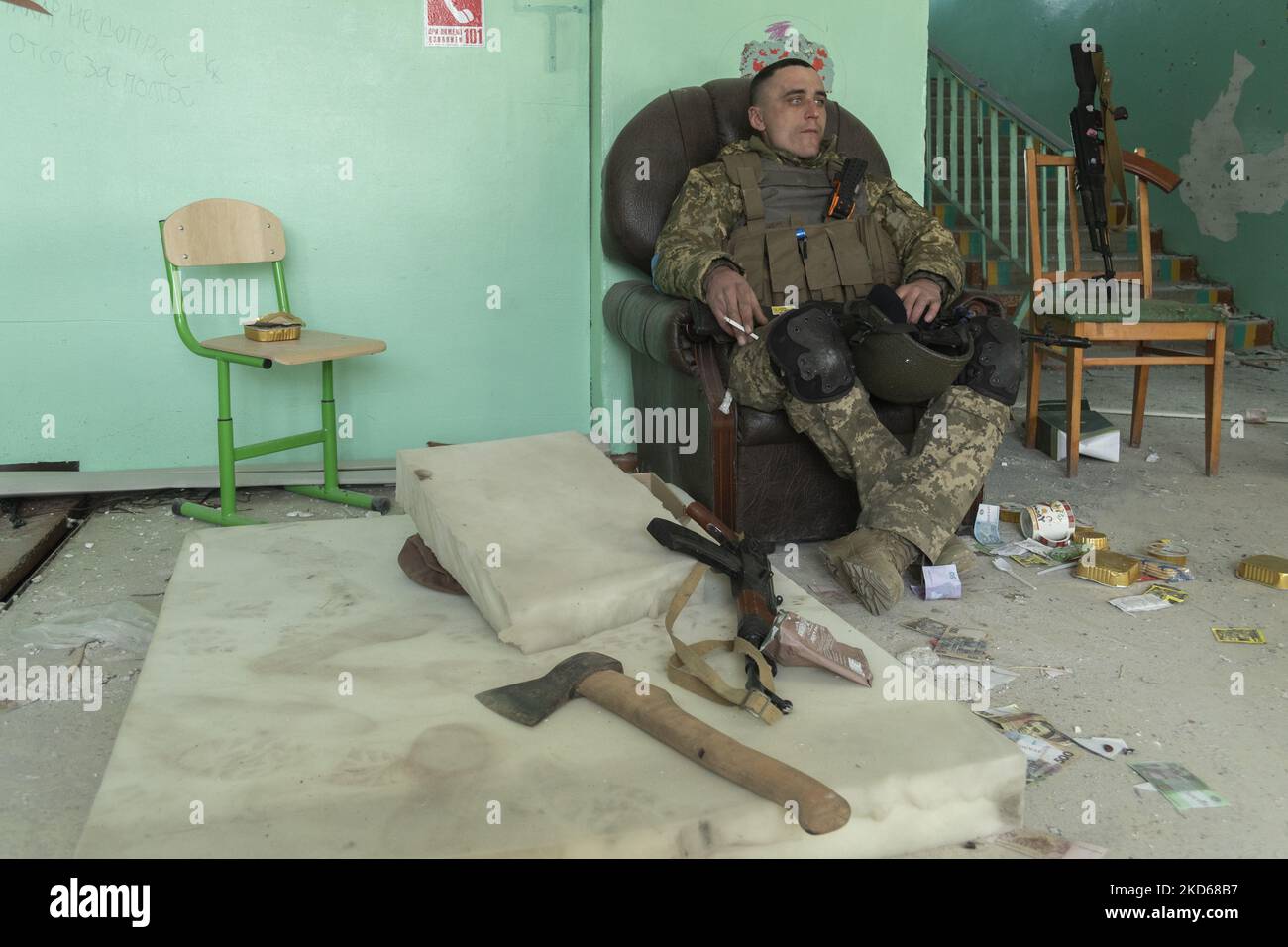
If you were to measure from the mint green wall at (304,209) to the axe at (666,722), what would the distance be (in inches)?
82.5

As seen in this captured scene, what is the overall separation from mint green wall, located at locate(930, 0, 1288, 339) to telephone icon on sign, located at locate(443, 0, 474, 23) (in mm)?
4756

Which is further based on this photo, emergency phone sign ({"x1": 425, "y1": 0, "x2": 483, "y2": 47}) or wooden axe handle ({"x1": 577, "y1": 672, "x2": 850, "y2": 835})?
emergency phone sign ({"x1": 425, "y1": 0, "x2": 483, "y2": 47})

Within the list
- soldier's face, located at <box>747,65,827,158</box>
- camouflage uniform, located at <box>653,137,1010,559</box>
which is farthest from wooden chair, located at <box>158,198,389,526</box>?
soldier's face, located at <box>747,65,827,158</box>

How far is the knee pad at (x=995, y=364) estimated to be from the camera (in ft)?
9.44

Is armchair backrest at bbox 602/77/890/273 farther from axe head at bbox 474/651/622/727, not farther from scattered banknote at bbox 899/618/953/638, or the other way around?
→ axe head at bbox 474/651/622/727

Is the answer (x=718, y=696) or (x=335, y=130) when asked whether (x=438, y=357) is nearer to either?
(x=335, y=130)

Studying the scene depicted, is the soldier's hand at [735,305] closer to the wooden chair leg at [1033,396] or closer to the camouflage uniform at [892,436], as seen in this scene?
the camouflage uniform at [892,436]

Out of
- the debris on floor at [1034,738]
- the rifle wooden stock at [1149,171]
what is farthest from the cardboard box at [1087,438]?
the debris on floor at [1034,738]

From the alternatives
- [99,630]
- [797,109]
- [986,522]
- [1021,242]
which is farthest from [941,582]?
[1021,242]

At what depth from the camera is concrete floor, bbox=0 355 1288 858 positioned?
5.75ft

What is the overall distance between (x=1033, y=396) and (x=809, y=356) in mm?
1776

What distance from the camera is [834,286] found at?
10.6 feet

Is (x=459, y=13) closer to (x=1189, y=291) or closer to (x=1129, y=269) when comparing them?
(x=1129, y=269)

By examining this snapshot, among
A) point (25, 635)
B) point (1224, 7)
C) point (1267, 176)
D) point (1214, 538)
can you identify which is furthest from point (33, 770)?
point (1224, 7)
